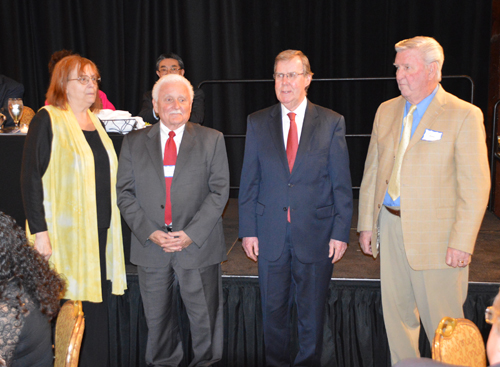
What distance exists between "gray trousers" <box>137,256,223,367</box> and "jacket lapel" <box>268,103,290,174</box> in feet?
2.22

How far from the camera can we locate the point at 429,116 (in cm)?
213

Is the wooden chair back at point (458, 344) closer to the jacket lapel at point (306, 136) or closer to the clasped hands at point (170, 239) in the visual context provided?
the jacket lapel at point (306, 136)

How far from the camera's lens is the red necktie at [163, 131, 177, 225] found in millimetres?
2408

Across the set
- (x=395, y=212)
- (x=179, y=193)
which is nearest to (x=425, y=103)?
(x=395, y=212)

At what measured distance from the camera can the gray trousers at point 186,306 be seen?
2441 mm

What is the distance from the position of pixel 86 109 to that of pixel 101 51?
3.37 meters

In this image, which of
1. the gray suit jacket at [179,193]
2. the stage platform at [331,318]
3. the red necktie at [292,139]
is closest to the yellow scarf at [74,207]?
the gray suit jacket at [179,193]

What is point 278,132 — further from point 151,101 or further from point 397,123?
point 151,101

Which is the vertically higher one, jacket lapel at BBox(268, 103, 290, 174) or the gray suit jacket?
jacket lapel at BBox(268, 103, 290, 174)

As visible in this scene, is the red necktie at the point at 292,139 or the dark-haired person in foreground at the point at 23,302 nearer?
the dark-haired person in foreground at the point at 23,302

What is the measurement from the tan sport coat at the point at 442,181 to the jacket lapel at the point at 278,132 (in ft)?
1.57

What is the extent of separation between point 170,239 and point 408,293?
47.0 inches

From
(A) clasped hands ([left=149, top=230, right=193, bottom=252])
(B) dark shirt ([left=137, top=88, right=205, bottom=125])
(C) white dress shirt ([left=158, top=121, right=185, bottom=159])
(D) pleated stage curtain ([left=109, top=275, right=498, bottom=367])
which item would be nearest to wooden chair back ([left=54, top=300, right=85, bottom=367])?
(A) clasped hands ([left=149, top=230, right=193, bottom=252])

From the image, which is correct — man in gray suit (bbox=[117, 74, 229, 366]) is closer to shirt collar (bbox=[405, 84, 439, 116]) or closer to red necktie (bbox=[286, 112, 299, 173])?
red necktie (bbox=[286, 112, 299, 173])
